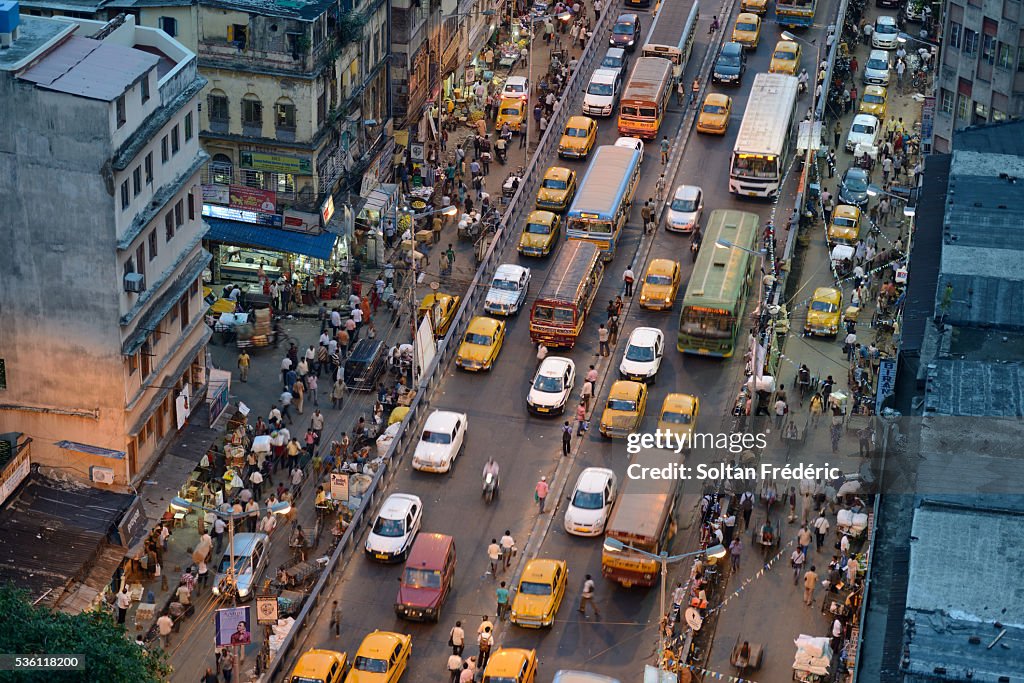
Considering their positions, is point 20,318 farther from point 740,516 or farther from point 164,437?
point 740,516

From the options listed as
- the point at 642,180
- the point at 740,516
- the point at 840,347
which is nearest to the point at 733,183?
the point at 642,180

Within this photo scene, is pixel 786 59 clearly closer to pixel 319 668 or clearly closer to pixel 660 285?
pixel 660 285

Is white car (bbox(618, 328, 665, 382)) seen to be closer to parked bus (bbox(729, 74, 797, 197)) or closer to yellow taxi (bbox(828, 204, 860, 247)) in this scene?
parked bus (bbox(729, 74, 797, 197))

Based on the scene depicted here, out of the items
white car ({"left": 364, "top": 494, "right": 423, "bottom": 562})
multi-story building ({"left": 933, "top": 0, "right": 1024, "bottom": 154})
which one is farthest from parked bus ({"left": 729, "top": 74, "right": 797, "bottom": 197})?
white car ({"left": 364, "top": 494, "right": 423, "bottom": 562})

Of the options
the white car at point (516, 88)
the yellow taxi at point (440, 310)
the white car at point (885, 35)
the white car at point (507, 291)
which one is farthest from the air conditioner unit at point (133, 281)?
the white car at point (885, 35)

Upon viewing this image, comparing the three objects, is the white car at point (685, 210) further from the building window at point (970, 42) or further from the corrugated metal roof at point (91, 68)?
the corrugated metal roof at point (91, 68)
